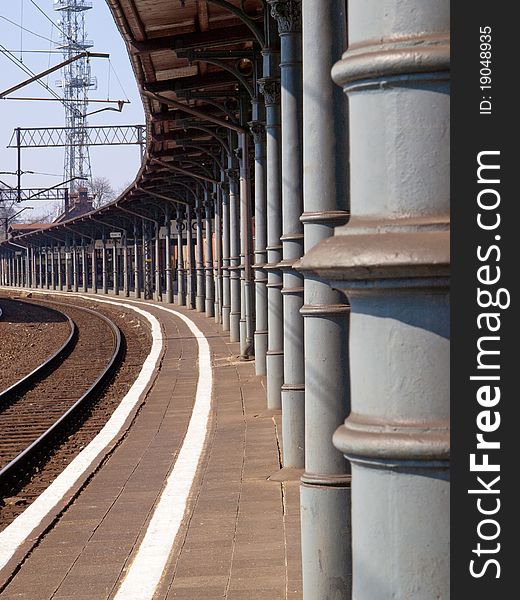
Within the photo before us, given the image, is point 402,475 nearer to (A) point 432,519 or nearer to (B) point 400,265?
(A) point 432,519

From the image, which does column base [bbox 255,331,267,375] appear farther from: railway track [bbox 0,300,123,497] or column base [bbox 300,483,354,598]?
column base [bbox 300,483,354,598]

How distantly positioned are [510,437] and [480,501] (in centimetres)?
12

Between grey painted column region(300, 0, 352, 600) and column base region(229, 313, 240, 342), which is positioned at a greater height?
grey painted column region(300, 0, 352, 600)

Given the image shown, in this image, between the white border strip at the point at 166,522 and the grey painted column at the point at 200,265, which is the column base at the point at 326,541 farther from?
the grey painted column at the point at 200,265

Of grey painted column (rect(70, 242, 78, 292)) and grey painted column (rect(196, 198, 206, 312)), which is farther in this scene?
grey painted column (rect(70, 242, 78, 292))

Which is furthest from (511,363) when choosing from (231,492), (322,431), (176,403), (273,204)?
(176,403)

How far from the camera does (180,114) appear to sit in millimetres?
23859

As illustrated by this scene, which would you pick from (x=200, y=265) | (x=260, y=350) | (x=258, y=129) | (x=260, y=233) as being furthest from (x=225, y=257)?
(x=258, y=129)

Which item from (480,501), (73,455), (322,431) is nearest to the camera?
(480,501)

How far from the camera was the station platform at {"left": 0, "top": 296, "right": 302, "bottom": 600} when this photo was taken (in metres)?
6.55

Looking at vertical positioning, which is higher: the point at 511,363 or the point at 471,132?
the point at 471,132

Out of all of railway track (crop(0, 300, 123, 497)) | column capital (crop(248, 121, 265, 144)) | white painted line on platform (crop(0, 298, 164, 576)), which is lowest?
railway track (crop(0, 300, 123, 497))

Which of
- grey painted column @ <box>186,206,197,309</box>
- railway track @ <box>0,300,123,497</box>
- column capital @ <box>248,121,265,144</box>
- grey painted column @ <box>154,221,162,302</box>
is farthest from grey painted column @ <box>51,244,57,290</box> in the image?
column capital @ <box>248,121,265,144</box>

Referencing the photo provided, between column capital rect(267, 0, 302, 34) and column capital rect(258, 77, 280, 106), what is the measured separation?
10.0ft
